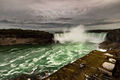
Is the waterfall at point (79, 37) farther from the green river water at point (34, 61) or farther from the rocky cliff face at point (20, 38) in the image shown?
the green river water at point (34, 61)

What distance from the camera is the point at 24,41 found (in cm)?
6444

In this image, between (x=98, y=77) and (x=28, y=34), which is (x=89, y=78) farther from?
(x=28, y=34)

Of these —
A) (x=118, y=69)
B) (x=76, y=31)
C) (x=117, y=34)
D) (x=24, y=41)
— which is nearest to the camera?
(x=118, y=69)

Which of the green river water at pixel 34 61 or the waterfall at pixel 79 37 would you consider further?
the waterfall at pixel 79 37

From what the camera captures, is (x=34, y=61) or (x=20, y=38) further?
(x=20, y=38)

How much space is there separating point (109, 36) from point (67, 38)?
33.6 metres

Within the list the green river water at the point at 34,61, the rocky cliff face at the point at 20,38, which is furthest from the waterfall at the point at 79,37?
the green river water at the point at 34,61

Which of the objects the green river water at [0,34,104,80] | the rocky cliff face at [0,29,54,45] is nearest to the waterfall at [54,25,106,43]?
the rocky cliff face at [0,29,54,45]

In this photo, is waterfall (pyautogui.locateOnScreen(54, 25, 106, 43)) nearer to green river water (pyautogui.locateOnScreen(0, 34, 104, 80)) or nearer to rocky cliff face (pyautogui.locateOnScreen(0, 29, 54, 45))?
rocky cliff face (pyautogui.locateOnScreen(0, 29, 54, 45))

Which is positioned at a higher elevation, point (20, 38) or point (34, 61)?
point (20, 38)

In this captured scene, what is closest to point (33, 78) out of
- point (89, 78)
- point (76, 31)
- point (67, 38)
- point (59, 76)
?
point (59, 76)

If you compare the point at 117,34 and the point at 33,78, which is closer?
the point at 33,78

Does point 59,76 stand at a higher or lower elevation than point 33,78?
higher

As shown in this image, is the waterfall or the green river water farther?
the waterfall
